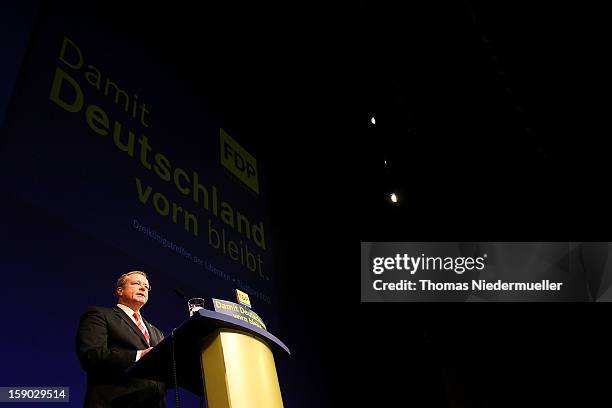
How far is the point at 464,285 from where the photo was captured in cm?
607

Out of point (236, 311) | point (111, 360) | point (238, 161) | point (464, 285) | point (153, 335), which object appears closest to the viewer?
point (236, 311)

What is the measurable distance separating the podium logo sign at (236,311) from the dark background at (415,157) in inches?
101

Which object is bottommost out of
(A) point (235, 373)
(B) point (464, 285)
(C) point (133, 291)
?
(A) point (235, 373)

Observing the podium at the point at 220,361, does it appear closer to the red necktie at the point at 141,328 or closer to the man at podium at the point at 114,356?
the man at podium at the point at 114,356

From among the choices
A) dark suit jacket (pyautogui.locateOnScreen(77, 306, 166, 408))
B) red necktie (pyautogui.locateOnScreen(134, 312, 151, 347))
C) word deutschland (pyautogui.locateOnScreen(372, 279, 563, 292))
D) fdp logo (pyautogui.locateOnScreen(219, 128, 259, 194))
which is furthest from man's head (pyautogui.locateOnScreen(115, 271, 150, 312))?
word deutschland (pyautogui.locateOnScreen(372, 279, 563, 292))

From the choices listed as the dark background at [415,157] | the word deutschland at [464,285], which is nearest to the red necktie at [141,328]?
the dark background at [415,157]

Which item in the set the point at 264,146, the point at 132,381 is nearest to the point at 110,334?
the point at 132,381

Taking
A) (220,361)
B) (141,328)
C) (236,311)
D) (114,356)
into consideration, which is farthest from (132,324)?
(220,361)

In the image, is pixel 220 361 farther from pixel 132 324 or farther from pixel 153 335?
pixel 153 335

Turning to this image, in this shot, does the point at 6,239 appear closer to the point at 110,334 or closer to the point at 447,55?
the point at 110,334

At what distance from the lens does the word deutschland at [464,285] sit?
236 inches

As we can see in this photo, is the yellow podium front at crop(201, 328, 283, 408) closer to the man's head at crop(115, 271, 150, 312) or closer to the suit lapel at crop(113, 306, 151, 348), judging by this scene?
the suit lapel at crop(113, 306, 151, 348)

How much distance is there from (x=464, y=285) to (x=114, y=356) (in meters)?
4.47

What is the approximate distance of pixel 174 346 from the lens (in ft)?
5.76
